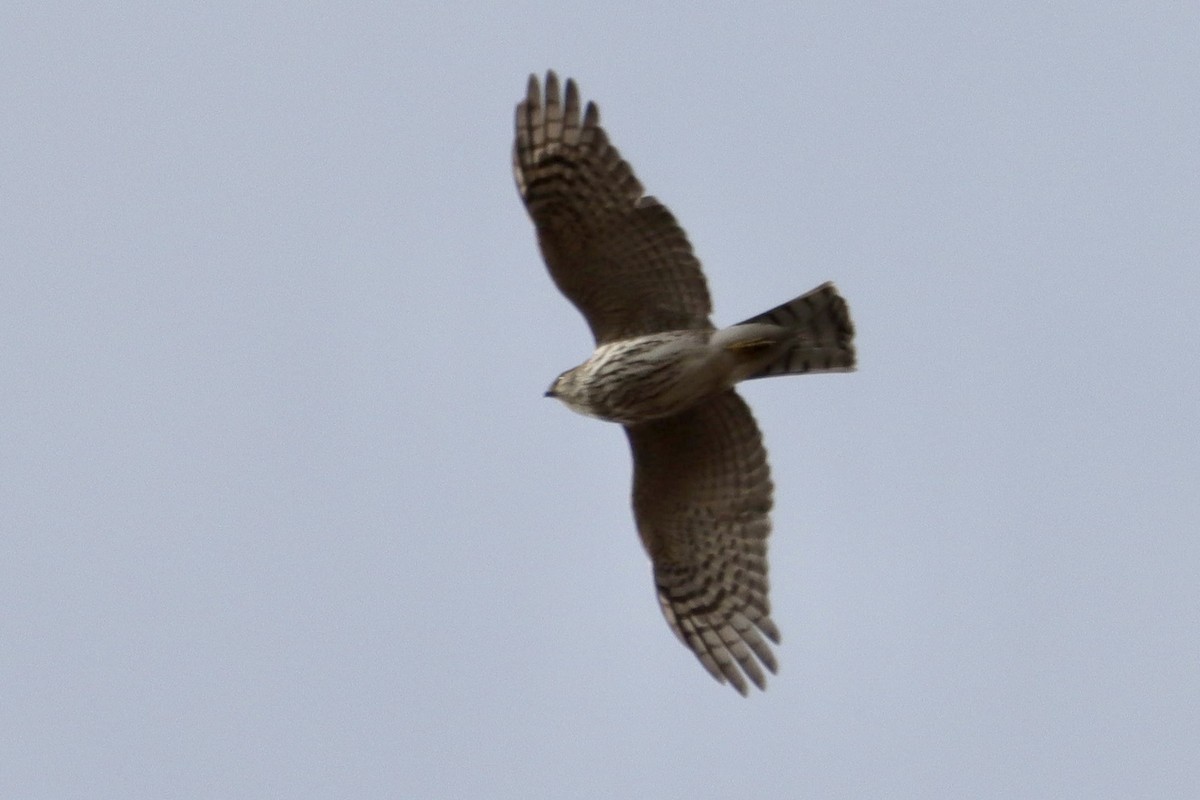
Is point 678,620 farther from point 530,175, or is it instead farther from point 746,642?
point 530,175

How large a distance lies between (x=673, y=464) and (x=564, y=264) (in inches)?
62.1

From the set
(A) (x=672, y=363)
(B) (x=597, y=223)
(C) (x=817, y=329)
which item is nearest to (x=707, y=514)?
(A) (x=672, y=363)

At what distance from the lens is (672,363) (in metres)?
13.9

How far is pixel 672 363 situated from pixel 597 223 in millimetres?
998

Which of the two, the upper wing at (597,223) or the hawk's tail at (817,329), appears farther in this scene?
the hawk's tail at (817,329)

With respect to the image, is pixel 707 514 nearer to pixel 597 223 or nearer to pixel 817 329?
pixel 817 329

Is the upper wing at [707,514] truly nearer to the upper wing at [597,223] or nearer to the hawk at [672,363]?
the hawk at [672,363]

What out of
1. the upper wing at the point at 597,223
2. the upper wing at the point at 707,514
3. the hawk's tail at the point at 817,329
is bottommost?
the upper wing at the point at 707,514

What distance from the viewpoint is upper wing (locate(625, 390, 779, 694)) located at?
14.4 meters

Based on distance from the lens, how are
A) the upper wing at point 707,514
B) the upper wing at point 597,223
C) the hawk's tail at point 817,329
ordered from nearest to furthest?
the upper wing at point 597,223 → the hawk's tail at point 817,329 → the upper wing at point 707,514

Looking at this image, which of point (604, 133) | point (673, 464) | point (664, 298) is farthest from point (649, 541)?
point (604, 133)

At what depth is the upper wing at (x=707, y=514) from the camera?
569 inches

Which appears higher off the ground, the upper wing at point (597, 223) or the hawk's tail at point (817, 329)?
the upper wing at point (597, 223)

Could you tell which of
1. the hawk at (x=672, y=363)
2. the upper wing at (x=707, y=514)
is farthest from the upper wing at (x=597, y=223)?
the upper wing at (x=707, y=514)
